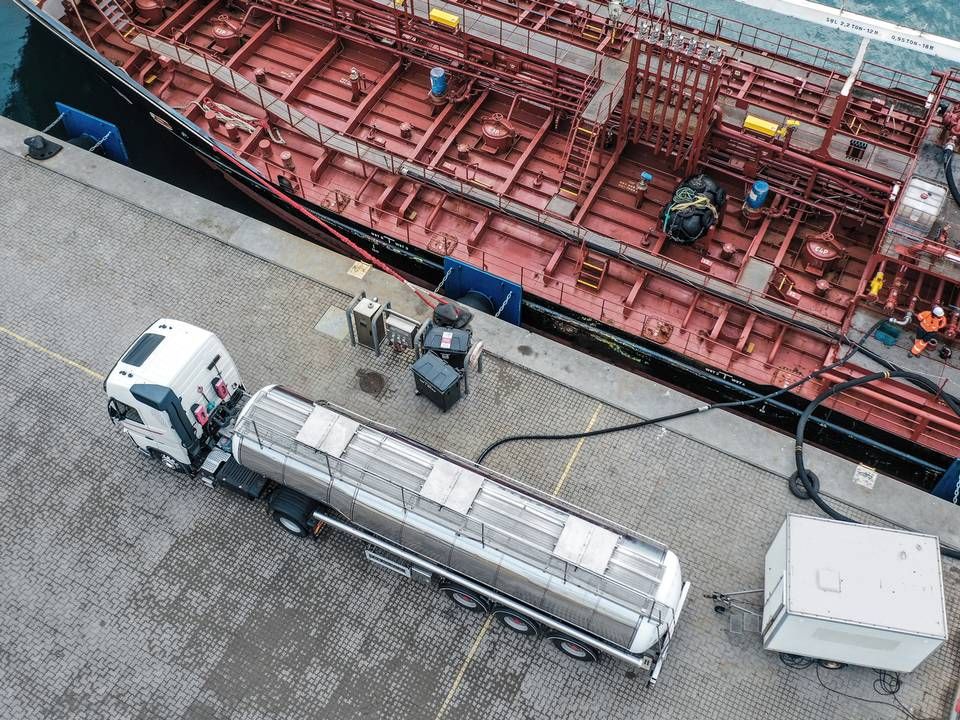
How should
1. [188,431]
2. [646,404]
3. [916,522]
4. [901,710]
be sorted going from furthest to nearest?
[646,404], [916,522], [188,431], [901,710]

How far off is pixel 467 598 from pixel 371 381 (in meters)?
5.94

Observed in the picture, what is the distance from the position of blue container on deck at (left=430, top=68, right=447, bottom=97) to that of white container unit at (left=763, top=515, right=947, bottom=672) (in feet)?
51.4

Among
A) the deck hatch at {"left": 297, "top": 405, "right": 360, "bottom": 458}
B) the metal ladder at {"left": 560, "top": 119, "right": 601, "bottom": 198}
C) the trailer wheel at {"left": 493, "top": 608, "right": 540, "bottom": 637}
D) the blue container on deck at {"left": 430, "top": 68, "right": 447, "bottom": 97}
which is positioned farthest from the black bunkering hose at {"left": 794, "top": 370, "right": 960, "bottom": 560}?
the blue container on deck at {"left": 430, "top": 68, "right": 447, "bottom": 97}

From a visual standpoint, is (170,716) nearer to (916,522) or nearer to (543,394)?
(543,394)

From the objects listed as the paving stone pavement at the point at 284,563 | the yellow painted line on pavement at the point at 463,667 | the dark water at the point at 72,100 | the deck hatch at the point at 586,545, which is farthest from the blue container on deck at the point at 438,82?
the yellow painted line on pavement at the point at 463,667

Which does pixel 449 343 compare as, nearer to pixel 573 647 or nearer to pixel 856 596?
pixel 573 647

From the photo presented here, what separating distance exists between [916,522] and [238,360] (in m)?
15.5

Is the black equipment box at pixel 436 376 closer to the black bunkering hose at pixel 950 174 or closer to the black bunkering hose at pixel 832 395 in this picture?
the black bunkering hose at pixel 832 395

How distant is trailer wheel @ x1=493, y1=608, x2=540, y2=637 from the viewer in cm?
1492

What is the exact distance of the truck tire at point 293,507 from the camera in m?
16.0

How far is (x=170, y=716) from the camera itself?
15.0 m

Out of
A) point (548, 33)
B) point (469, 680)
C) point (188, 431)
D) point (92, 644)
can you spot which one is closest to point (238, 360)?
point (188, 431)

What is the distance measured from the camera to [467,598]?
15.4m

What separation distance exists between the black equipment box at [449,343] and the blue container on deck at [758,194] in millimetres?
8571
